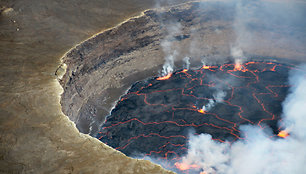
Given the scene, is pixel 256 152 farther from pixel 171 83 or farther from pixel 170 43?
pixel 170 43

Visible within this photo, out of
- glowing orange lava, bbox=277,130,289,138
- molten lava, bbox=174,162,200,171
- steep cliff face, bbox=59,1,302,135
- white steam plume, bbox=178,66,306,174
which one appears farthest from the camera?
steep cliff face, bbox=59,1,302,135

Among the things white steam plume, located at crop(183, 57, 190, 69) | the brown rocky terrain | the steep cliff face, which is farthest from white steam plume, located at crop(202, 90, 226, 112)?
the brown rocky terrain

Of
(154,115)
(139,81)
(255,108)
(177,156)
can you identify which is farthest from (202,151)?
(139,81)

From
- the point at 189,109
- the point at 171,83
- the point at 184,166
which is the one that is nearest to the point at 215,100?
the point at 189,109

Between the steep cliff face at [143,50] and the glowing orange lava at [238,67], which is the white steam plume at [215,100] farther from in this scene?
the steep cliff face at [143,50]

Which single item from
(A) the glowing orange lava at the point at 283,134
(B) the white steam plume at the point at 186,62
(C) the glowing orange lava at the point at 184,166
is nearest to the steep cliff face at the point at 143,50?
(B) the white steam plume at the point at 186,62

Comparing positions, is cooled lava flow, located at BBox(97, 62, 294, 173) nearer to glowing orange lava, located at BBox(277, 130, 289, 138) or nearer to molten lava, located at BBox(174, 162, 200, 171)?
molten lava, located at BBox(174, 162, 200, 171)
